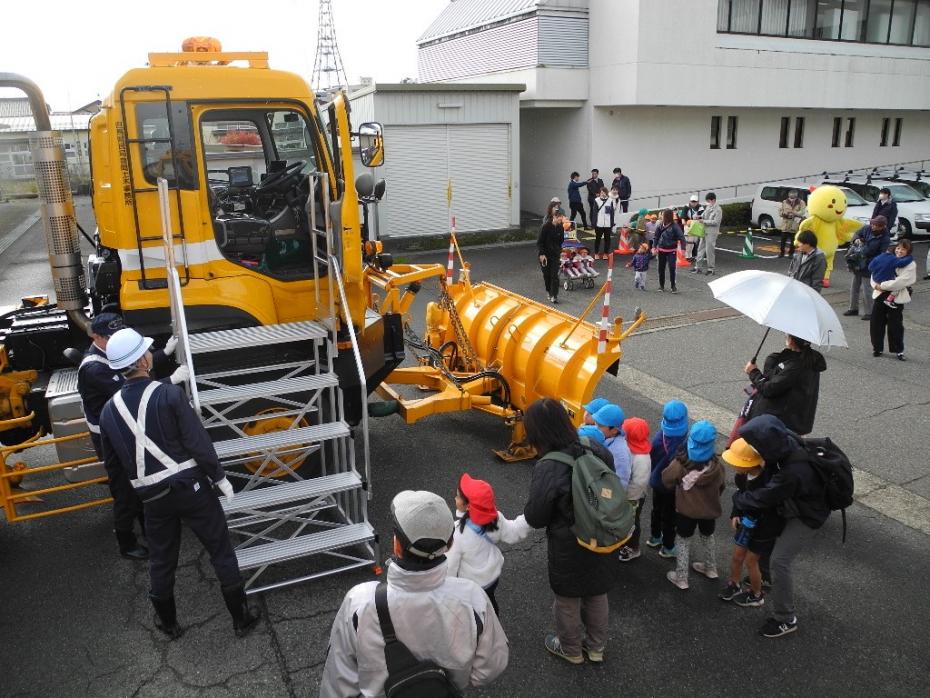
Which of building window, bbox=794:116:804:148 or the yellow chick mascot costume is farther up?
building window, bbox=794:116:804:148

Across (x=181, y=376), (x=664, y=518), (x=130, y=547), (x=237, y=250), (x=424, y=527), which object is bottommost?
(x=130, y=547)

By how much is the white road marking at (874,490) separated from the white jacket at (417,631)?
15.1ft

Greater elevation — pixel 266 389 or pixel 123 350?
pixel 123 350

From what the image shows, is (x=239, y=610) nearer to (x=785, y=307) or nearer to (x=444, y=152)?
(x=785, y=307)

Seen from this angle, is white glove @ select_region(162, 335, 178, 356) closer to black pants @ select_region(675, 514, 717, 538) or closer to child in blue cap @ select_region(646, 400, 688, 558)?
child in blue cap @ select_region(646, 400, 688, 558)

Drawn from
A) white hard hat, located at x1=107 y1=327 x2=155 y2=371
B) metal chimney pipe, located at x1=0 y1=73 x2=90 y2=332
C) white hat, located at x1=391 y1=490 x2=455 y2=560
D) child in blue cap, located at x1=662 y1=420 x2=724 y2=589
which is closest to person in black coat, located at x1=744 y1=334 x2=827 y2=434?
child in blue cap, located at x1=662 y1=420 x2=724 y2=589

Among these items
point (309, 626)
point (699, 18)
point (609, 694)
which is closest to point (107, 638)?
point (309, 626)

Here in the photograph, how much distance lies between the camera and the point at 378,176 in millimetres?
18891

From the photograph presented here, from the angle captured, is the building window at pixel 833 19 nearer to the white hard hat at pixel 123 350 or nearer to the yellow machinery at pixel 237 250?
the yellow machinery at pixel 237 250

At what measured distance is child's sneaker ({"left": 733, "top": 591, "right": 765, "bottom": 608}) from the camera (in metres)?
4.84

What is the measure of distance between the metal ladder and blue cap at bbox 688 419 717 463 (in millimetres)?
2134

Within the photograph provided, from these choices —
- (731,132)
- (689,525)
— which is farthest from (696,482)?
(731,132)

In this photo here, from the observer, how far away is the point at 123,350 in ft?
13.6

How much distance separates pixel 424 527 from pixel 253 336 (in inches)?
128
